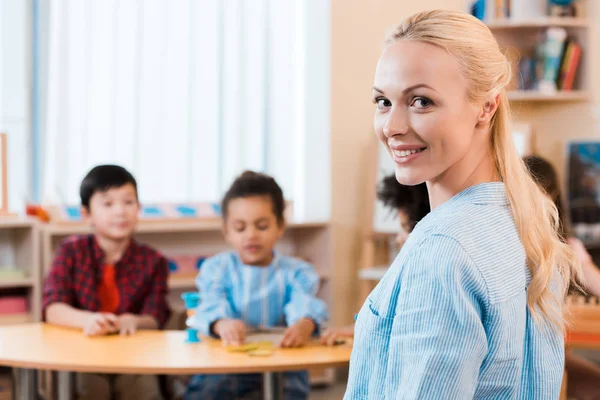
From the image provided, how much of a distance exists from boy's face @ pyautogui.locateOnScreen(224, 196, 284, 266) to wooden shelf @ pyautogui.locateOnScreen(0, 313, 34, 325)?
1.33m

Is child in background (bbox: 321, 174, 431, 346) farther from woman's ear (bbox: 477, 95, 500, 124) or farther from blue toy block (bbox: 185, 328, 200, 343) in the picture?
woman's ear (bbox: 477, 95, 500, 124)

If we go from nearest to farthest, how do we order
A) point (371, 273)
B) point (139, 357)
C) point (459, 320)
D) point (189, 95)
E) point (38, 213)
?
point (459, 320), point (139, 357), point (38, 213), point (371, 273), point (189, 95)

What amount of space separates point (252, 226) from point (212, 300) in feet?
0.86

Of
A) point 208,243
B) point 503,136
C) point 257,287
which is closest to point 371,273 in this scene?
point 208,243

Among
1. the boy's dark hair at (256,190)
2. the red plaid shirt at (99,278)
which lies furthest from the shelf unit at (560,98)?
the red plaid shirt at (99,278)

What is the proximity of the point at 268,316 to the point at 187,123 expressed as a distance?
1.77 m

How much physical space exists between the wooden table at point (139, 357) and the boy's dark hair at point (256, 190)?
1.52ft

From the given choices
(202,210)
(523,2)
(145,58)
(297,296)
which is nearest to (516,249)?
(297,296)

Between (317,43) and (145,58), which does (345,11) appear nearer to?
(317,43)

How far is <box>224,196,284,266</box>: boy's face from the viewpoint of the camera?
2.49 metres

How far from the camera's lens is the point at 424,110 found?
941 mm

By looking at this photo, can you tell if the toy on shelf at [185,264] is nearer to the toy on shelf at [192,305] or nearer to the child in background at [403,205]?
the toy on shelf at [192,305]

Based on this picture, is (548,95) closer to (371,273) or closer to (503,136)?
(371,273)

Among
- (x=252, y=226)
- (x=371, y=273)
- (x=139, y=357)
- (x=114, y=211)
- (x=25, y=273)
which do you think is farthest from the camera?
(x=371, y=273)
